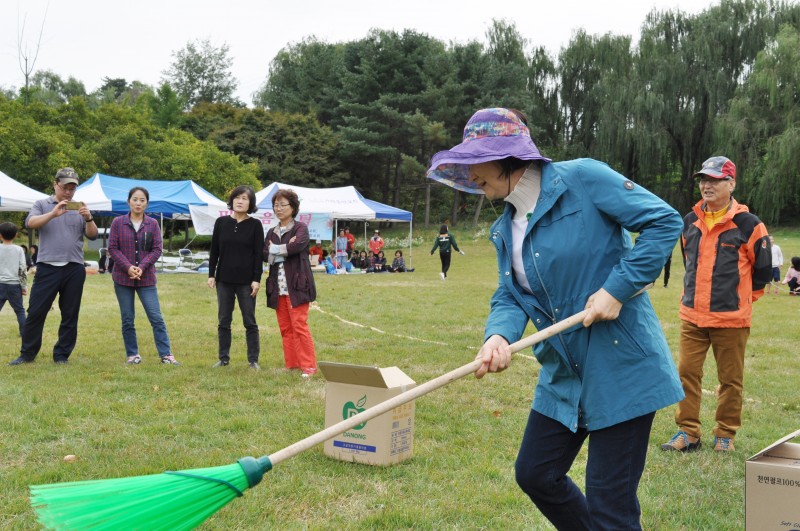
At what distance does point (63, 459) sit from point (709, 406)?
550 centimetres

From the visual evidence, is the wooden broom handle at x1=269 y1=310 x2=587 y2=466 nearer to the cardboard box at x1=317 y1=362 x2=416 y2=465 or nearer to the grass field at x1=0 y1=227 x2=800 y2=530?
the grass field at x1=0 y1=227 x2=800 y2=530

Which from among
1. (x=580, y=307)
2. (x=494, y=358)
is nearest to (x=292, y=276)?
(x=494, y=358)

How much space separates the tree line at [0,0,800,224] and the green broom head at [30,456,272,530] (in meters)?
31.8

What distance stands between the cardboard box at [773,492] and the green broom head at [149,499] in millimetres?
2022

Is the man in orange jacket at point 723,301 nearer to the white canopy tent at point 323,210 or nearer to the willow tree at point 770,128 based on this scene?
the white canopy tent at point 323,210

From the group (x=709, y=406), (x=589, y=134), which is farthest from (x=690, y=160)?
(x=709, y=406)

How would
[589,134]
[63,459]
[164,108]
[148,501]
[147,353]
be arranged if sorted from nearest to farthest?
[148,501] < [63,459] < [147,353] < [589,134] < [164,108]

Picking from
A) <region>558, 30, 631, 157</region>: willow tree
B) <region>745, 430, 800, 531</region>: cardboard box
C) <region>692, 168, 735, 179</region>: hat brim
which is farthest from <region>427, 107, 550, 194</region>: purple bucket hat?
<region>558, 30, 631, 157</region>: willow tree

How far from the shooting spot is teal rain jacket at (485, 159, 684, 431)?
8.87 ft

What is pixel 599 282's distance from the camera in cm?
283

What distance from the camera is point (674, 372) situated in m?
2.82

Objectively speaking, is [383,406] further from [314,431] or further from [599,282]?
[314,431]

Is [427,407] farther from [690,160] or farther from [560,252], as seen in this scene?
[690,160]

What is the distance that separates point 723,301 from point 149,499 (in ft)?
14.1
